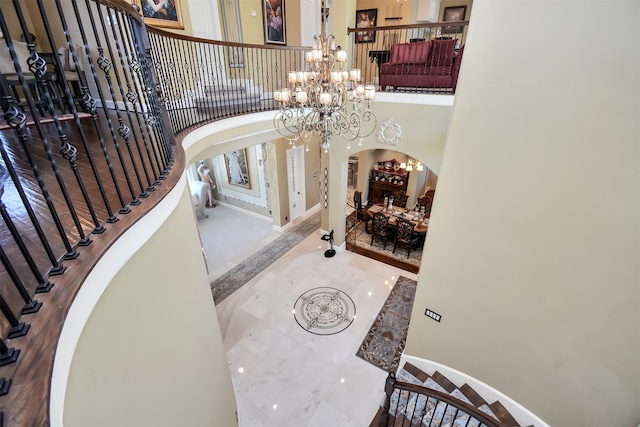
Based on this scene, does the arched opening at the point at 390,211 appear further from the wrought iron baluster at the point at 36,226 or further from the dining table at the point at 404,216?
the wrought iron baluster at the point at 36,226

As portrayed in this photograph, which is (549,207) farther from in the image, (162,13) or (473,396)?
(162,13)

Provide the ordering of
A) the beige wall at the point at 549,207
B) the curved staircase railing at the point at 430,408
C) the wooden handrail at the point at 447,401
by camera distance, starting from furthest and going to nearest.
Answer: the curved staircase railing at the point at 430,408 < the wooden handrail at the point at 447,401 < the beige wall at the point at 549,207

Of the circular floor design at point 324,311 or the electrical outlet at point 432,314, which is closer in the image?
the electrical outlet at point 432,314

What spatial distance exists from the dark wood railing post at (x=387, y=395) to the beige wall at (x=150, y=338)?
5.90 feet

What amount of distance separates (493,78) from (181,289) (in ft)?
10.7

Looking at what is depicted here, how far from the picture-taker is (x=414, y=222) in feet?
25.1

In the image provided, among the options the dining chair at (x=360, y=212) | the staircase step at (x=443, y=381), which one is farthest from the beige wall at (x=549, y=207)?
the dining chair at (x=360, y=212)

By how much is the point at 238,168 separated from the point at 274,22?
3.94 metres

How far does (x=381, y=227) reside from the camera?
7.60 m

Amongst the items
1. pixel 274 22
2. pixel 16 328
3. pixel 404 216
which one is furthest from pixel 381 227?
pixel 16 328

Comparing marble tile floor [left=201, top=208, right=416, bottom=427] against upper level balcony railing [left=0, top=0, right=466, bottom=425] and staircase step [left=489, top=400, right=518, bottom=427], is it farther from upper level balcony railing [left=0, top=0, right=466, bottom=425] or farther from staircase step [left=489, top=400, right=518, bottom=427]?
upper level balcony railing [left=0, top=0, right=466, bottom=425]

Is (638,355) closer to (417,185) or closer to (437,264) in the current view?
(437,264)

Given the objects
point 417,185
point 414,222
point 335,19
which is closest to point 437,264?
point 414,222

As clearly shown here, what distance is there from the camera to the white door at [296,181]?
803cm
